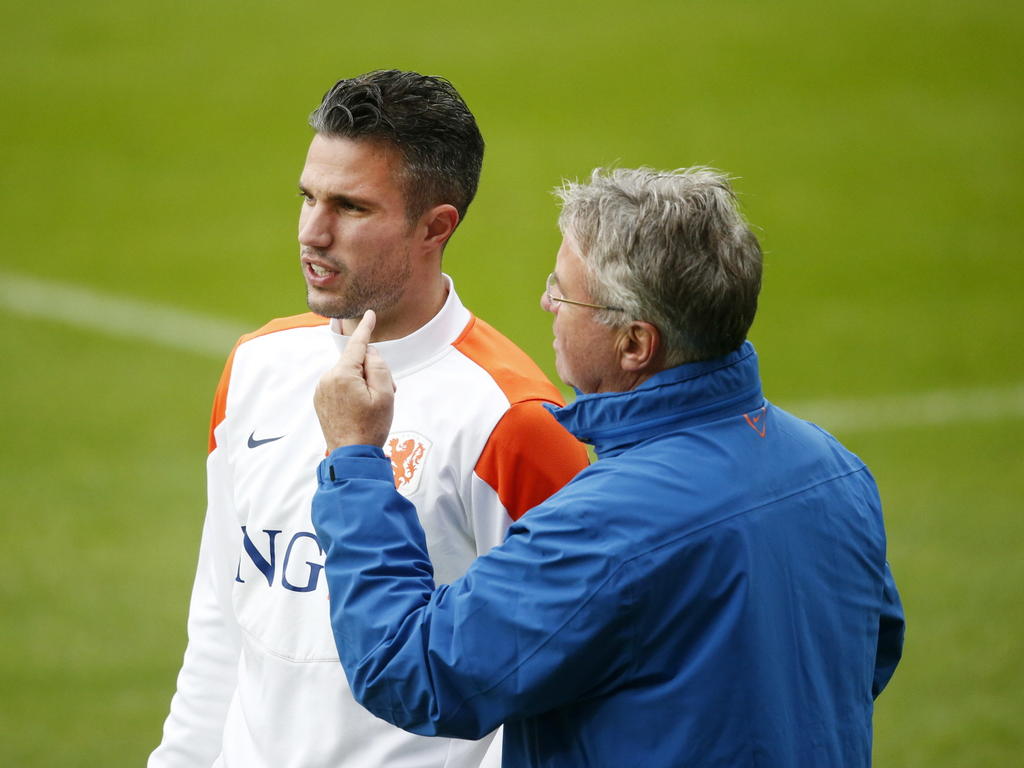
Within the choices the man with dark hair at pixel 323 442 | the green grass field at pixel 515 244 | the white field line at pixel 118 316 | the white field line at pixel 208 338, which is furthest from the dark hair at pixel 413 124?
the white field line at pixel 118 316

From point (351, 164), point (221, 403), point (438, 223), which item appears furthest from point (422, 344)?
point (221, 403)

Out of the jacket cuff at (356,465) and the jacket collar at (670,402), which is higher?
the jacket collar at (670,402)

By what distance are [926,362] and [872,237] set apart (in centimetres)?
162

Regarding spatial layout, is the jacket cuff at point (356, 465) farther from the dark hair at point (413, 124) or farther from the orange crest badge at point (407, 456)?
the dark hair at point (413, 124)

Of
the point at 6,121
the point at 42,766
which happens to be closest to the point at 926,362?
the point at 42,766

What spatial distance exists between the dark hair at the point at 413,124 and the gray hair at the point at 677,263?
1.93 ft

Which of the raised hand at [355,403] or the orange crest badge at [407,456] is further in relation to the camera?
the orange crest badge at [407,456]

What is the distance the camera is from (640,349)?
2.71 meters

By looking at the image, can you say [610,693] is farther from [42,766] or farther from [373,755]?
[42,766]

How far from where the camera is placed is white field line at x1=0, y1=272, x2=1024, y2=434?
30.8 ft

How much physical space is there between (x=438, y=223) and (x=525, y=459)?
563mm

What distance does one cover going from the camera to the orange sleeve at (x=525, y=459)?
302cm

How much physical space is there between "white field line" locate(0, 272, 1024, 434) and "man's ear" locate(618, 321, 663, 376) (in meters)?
6.52

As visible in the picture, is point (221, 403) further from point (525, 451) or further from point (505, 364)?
point (525, 451)
